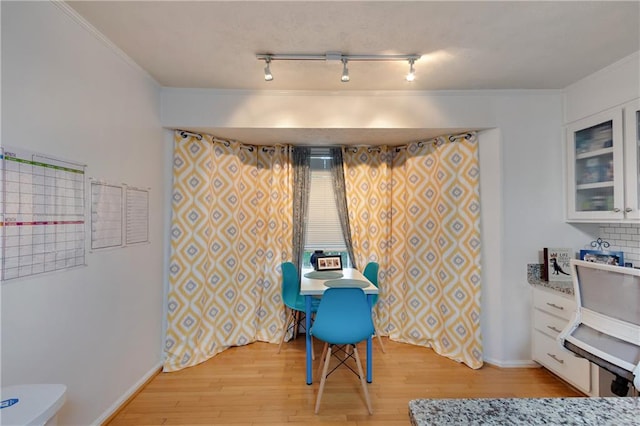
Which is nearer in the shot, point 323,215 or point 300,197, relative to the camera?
point 300,197

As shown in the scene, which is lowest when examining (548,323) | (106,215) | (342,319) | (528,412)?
(548,323)

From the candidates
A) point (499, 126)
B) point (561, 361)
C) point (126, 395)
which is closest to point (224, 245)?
point (126, 395)

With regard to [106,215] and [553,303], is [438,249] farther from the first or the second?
[106,215]

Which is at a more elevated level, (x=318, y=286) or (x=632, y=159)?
(x=632, y=159)

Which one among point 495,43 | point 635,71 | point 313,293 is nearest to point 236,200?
point 313,293

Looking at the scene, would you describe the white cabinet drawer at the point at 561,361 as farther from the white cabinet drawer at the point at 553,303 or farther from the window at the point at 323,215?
the window at the point at 323,215

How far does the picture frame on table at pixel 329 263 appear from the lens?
3.24 m

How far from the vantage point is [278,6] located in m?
1.64

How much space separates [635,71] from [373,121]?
1.91 m

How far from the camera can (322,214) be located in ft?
11.6

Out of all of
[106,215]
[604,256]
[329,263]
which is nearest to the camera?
[106,215]

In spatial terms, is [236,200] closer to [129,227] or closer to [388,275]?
[129,227]

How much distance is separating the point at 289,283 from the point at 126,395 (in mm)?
1611

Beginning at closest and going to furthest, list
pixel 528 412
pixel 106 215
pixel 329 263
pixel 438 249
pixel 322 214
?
1. pixel 528 412
2. pixel 106 215
3. pixel 438 249
4. pixel 329 263
5. pixel 322 214
